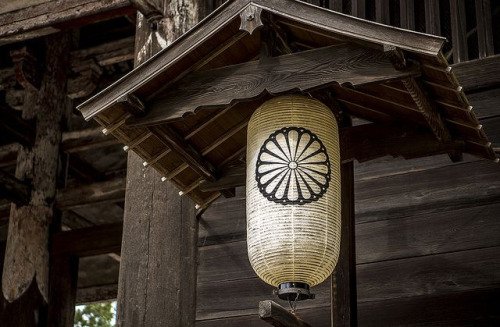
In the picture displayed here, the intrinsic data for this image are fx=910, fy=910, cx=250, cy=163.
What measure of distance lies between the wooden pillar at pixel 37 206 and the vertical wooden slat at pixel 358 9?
4.42m

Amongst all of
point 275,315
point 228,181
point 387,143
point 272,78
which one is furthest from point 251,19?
point 275,315

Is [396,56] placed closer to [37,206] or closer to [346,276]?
[346,276]

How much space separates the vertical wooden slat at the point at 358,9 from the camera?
20.0ft

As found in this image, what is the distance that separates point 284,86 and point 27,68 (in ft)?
18.0

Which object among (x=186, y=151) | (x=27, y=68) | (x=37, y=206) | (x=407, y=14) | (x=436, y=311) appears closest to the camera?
(x=186, y=151)

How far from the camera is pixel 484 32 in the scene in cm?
584

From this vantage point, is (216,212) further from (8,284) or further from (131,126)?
(8,284)

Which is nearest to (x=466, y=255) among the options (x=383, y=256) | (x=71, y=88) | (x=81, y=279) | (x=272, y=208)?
(x=383, y=256)

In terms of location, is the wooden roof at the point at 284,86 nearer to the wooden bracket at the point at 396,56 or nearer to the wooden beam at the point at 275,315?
the wooden bracket at the point at 396,56

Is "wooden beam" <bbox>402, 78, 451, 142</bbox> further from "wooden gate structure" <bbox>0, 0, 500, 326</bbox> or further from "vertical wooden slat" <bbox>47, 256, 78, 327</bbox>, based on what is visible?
"vertical wooden slat" <bbox>47, 256, 78, 327</bbox>

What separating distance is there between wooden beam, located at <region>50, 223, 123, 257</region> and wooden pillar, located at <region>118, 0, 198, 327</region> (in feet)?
13.7

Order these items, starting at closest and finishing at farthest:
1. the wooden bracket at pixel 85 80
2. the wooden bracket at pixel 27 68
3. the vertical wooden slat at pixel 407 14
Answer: the vertical wooden slat at pixel 407 14, the wooden bracket at pixel 27 68, the wooden bracket at pixel 85 80

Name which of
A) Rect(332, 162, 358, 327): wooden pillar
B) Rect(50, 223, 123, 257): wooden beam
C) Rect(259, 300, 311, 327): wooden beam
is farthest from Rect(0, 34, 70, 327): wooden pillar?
Rect(259, 300, 311, 327): wooden beam

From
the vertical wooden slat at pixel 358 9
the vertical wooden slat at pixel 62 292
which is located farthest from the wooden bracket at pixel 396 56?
the vertical wooden slat at pixel 62 292
